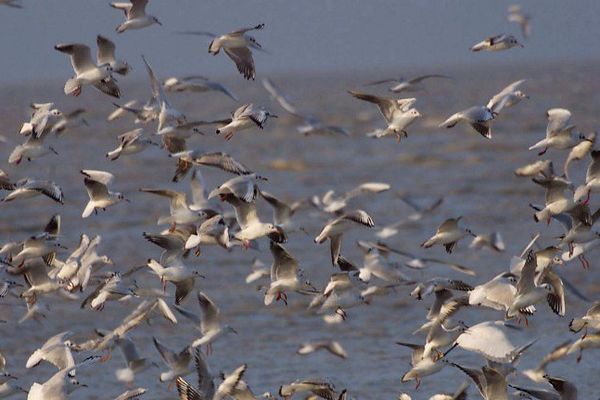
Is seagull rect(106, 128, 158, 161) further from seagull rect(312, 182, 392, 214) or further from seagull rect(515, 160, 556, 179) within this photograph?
seagull rect(515, 160, 556, 179)

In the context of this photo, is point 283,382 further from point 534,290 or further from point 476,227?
point 476,227

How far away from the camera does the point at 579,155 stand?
15.2 meters

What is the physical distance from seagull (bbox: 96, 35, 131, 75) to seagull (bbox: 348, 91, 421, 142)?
96.2 inches

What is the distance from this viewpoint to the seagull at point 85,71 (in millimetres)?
15205

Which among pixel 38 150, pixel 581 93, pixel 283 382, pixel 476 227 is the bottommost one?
pixel 581 93

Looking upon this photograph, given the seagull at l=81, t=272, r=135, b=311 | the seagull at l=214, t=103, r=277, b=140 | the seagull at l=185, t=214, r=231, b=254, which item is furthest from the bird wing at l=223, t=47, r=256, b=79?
the seagull at l=81, t=272, r=135, b=311

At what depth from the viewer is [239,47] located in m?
16.1

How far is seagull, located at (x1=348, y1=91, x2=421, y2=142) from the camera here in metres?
15.3

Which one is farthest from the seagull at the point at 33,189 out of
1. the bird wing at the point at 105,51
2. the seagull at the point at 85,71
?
the bird wing at the point at 105,51

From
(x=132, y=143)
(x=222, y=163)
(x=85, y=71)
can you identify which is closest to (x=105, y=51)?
(x=85, y=71)

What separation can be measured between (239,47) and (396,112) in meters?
1.93

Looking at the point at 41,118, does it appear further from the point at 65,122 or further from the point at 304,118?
the point at 304,118

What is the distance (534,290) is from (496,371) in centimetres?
133

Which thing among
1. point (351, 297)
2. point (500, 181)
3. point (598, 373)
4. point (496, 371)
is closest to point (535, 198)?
point (500, 181)
